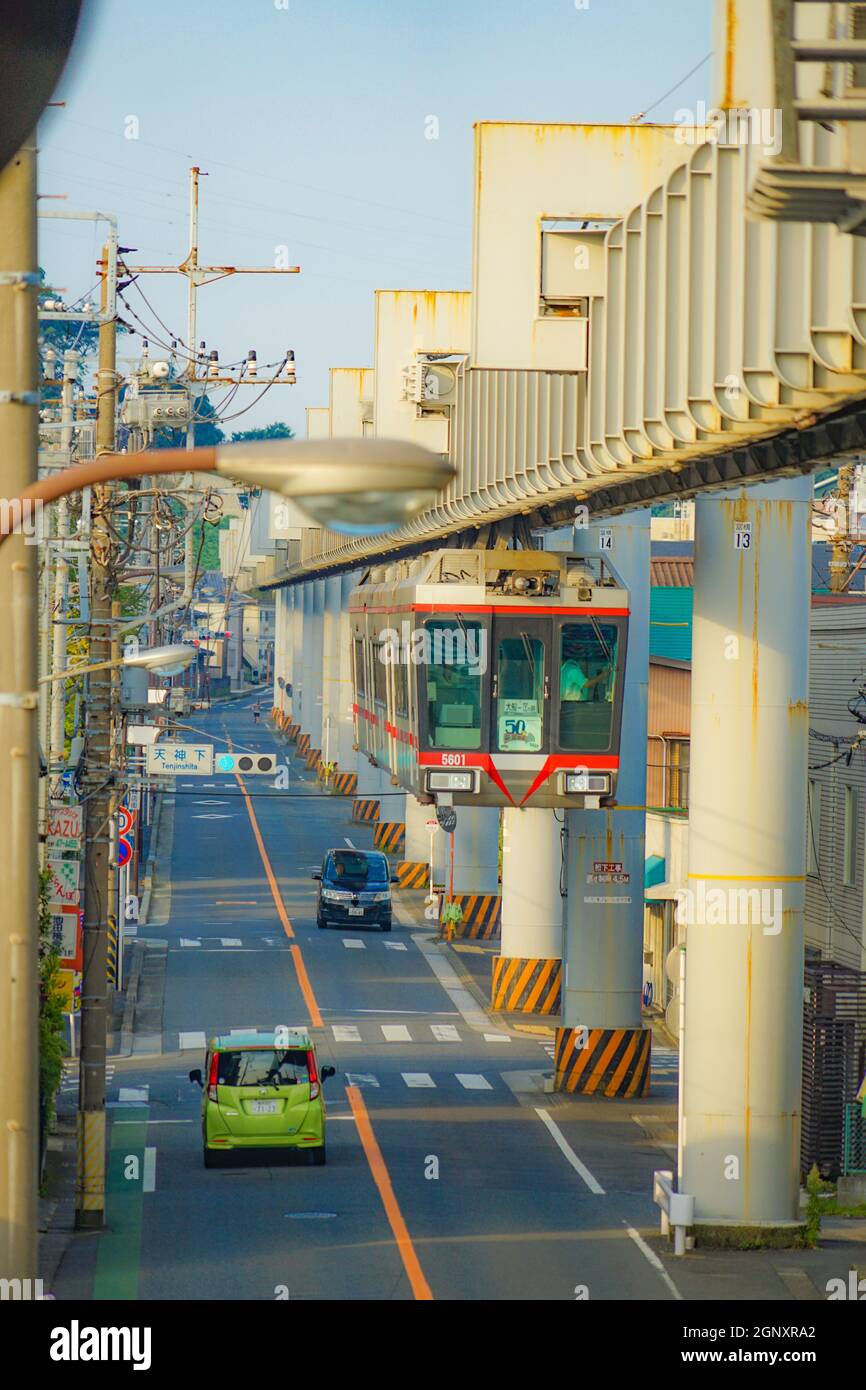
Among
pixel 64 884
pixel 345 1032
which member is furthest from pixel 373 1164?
pixel 345 1032

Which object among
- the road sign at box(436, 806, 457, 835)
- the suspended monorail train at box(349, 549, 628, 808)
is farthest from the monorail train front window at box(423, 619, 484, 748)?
the road sign at box(436, 806, 457, 835)

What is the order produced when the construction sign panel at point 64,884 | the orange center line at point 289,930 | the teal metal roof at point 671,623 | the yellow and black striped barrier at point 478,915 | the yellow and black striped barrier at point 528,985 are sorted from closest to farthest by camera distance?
the construction sign panel at point 64,884 → the orange center line at point 289,930 → the yellow and black striped barrier at point 528,985 → the yellow and black striped barrier at point 478,915 → the teal metal roof at point 671,623

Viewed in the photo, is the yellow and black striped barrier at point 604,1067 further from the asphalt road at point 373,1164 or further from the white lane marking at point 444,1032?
the white lane marking at point 444,1032

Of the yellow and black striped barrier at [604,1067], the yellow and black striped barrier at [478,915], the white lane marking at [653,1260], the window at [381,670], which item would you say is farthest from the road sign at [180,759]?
the yellow and black striped barrier at [478,915]

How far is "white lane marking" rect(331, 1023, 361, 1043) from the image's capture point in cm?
3684

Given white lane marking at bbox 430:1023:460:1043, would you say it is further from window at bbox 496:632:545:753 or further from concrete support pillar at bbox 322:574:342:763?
concrete support pillar at bbox 322:574:342:763

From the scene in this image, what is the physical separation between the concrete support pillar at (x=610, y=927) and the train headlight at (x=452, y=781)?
288 inches

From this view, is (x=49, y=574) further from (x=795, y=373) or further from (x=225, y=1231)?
(x=795, y=373)

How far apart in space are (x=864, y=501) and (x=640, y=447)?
140ft

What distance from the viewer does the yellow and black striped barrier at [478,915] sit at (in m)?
51.2

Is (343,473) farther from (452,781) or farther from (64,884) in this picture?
(64,884)

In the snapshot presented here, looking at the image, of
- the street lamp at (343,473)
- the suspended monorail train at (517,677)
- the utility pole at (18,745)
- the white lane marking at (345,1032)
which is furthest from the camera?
the white lane marking at (345,1032)

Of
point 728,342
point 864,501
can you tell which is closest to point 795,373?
point 728,342

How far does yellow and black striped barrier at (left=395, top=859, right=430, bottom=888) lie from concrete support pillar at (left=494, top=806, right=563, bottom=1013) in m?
17.0
